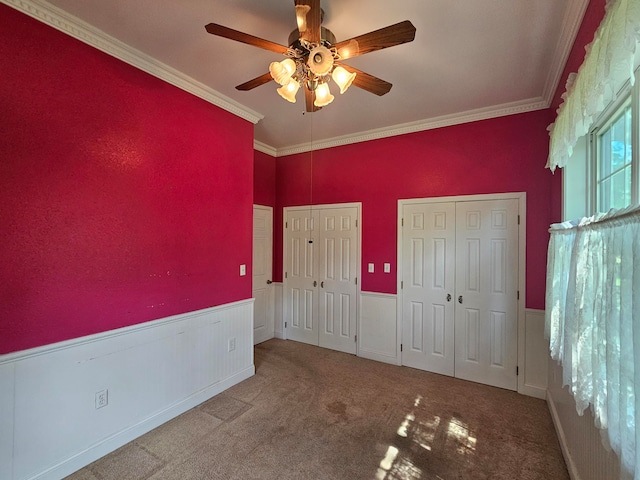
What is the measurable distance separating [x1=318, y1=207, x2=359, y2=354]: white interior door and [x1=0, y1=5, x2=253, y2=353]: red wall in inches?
63.7

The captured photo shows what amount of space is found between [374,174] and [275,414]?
9.48 feet

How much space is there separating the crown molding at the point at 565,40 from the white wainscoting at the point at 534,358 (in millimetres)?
2089

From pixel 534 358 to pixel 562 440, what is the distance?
0.90 meters

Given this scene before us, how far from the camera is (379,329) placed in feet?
12.1

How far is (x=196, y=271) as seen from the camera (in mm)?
2680

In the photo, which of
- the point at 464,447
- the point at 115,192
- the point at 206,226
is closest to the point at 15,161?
the point at 115,192

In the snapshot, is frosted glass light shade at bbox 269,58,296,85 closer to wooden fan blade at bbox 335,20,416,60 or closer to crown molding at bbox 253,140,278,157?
wooden fan blade at bbox 335,20,416,60

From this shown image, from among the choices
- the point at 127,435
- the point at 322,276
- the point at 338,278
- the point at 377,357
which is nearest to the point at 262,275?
the point at 322,276

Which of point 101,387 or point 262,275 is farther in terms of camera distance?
point 262,275

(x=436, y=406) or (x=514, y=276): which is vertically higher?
(x=514, y=276)

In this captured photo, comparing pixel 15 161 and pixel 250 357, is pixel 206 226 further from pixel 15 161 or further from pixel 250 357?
pixel 250 357

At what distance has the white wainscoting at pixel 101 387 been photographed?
166 centimetres

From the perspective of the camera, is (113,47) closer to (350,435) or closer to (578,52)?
(578,52)

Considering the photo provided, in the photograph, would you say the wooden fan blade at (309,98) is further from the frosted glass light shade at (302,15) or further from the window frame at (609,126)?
the window frame at (609,126)
